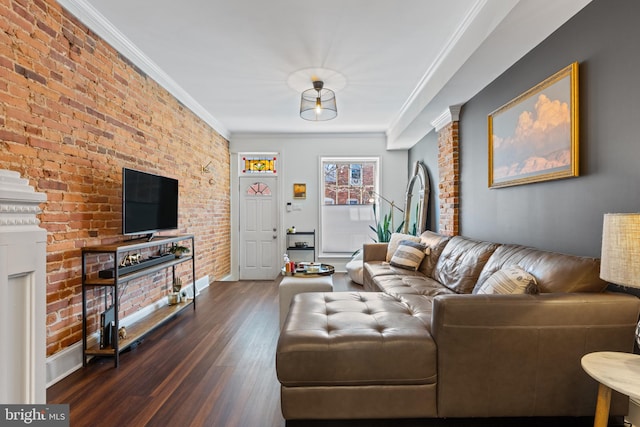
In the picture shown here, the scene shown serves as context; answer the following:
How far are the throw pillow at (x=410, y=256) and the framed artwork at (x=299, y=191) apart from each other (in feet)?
8.73

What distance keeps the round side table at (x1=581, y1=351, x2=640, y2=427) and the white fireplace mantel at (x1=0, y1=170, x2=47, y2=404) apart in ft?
6.08

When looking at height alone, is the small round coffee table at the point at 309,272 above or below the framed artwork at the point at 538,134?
below

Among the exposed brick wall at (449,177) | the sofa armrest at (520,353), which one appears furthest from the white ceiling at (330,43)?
the sofa armrest at (520,353)

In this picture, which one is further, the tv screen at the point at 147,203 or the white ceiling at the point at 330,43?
the tv screen at the point at 147,203

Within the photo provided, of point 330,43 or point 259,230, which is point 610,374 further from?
point 259,230

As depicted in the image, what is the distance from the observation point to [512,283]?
6.19ft

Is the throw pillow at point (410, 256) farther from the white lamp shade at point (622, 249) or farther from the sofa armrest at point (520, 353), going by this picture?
the white lamp shade at point (622, 249)

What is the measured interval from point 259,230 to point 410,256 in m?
3.21

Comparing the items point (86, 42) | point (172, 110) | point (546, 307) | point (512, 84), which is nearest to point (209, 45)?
point (86, 42)

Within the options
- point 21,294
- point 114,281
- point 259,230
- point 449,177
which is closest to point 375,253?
point 449,177

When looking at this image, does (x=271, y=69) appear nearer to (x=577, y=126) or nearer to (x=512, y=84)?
(x=512, y=84)

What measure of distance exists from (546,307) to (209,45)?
3.10 m

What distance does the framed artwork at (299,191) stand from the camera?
239 inches

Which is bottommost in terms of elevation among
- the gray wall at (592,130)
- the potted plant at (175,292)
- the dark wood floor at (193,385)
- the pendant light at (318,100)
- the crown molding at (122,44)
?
the dark wood floor at (193,385)
